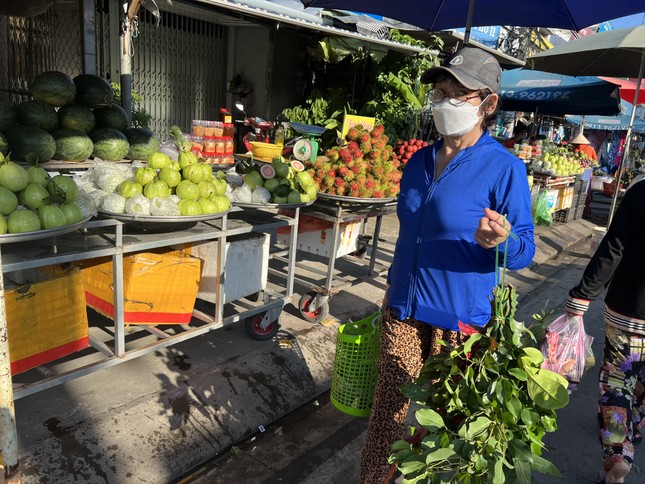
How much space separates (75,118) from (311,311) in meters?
2.55

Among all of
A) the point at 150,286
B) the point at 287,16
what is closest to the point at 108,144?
the point at 150,286

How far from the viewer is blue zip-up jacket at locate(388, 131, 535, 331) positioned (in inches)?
77.9

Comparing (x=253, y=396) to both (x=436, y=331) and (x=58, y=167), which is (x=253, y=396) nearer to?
(x=436, y=331)

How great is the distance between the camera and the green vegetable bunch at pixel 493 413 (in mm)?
1557

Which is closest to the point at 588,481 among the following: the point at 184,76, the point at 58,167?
the point at 58,167

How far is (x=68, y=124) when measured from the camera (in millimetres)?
3932

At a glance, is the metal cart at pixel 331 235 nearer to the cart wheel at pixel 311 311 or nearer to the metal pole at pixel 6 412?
the cart wheel at pixel 311 311

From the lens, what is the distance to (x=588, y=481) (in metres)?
3.04

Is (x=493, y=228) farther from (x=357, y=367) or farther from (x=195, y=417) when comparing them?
(x=195, y=417)

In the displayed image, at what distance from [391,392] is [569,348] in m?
1.09

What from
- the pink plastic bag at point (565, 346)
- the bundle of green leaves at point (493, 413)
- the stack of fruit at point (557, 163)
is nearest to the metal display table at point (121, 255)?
the bundle of green leaves at point (493, 413)

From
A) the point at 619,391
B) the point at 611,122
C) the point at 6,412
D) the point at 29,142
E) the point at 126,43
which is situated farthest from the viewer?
the point at 611,122

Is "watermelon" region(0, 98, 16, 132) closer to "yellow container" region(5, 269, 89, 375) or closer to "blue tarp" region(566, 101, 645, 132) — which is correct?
"yellow container" region(5, 269, 89, 375)

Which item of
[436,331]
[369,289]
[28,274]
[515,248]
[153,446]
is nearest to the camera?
[515,248]
